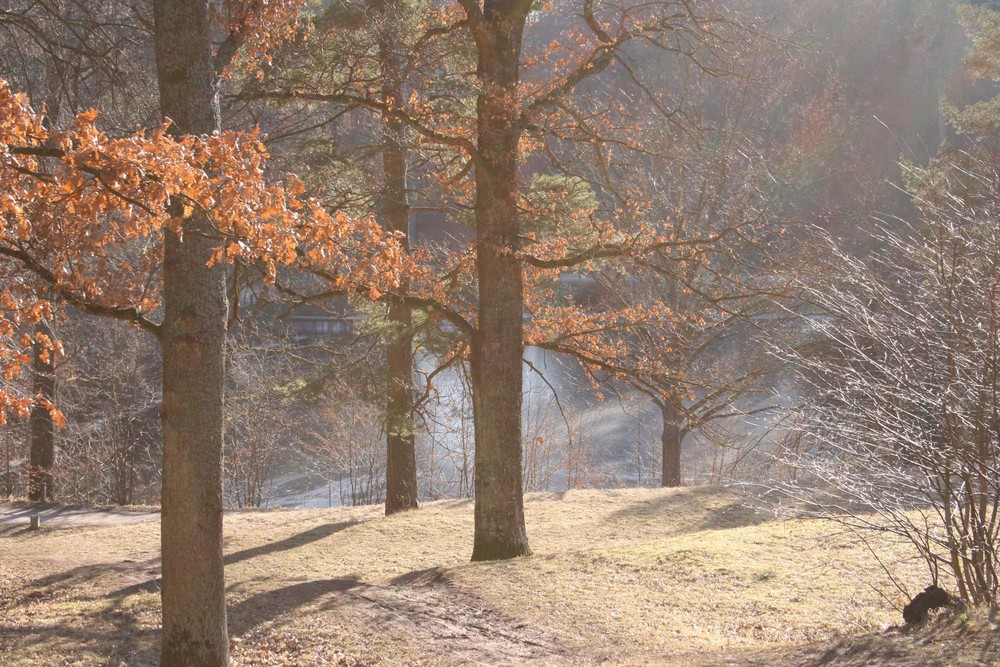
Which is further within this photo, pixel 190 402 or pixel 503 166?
pixel 503 166

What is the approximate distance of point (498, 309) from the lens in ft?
31.4

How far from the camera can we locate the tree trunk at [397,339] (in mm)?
10345

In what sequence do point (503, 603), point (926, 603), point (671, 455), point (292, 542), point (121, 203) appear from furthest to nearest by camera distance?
point (671, 455) → point (292, 542) → point (503, 603) → point (926, 603) → point (121, 203)

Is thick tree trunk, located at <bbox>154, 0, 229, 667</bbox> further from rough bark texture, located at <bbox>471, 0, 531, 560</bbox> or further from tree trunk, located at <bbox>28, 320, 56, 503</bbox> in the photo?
tree trunk, located at <bbox>28, 320, 56, 503</bbox>

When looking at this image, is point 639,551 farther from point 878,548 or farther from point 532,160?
point 532,160

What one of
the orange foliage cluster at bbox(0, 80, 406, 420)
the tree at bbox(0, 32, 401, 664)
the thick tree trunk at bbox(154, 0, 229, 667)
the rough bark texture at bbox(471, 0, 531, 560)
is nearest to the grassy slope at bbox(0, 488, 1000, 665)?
the rough bark texture at bbox(471, 0, 531, 560)

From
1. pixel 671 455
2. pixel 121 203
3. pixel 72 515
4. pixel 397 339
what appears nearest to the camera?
pixel 121 203

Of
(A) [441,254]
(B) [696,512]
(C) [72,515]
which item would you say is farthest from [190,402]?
(C) [72,515]

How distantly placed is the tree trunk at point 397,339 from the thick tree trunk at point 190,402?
4403mm

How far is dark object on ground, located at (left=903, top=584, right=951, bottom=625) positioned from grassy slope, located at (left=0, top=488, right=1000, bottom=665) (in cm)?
25

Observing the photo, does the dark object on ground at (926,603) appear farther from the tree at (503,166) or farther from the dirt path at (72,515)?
the dirt path at (72,515)

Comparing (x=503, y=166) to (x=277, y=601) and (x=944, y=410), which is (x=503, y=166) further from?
(x=944, y=410)

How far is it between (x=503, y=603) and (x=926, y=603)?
349 cm

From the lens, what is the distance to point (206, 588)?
5.46 meters
